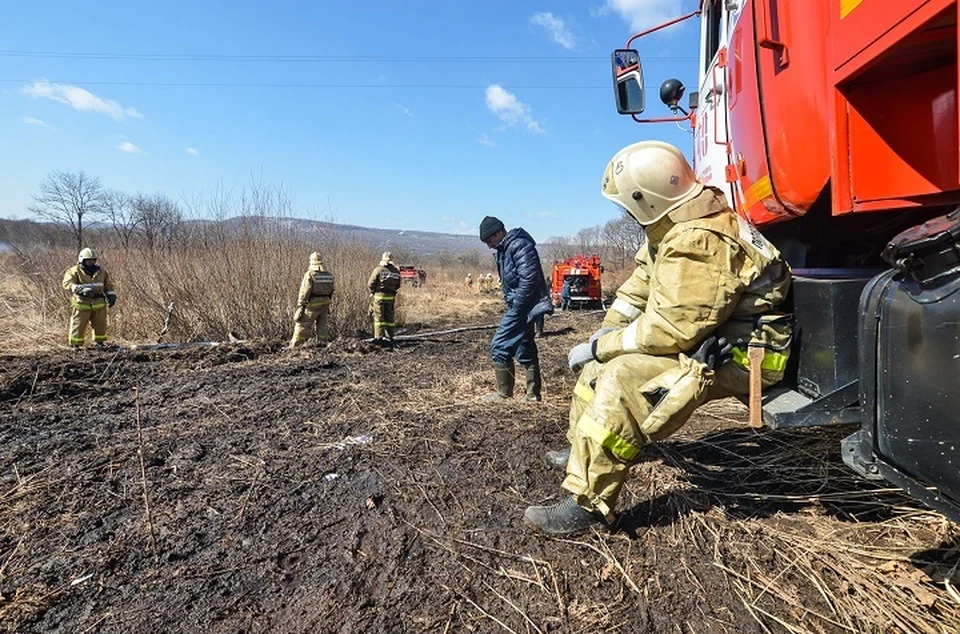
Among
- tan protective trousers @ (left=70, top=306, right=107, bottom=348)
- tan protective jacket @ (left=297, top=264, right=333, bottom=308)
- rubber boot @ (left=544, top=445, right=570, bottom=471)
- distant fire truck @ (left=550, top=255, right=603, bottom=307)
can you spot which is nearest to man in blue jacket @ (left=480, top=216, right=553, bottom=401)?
rubber boot @ (left=544, top=445, right=570, bottom=471)

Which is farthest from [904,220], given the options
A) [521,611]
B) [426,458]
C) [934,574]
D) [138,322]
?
[138,322]

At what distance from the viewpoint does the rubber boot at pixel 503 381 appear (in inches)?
206

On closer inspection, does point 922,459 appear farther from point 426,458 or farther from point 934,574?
point 426,458

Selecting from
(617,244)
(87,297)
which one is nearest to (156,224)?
(87,297)

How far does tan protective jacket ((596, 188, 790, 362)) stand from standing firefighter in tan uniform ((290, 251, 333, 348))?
313 inches

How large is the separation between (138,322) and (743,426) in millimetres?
11650

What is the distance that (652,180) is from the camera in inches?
91.1

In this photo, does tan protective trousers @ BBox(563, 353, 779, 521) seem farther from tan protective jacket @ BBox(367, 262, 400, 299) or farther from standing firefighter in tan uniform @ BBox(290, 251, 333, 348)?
tan protective jacket @ BBox(367, 262, 400, 299)

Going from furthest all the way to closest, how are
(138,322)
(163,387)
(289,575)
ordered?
(138,322), (163,387), (289,575)

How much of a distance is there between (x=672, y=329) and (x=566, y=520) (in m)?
0.99

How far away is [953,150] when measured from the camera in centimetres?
143

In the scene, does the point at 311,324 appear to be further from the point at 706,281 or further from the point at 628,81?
the point at 706,281

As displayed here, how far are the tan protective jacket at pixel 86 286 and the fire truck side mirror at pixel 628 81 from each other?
31.3 feet

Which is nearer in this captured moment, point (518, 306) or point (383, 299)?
point (518, 306)
